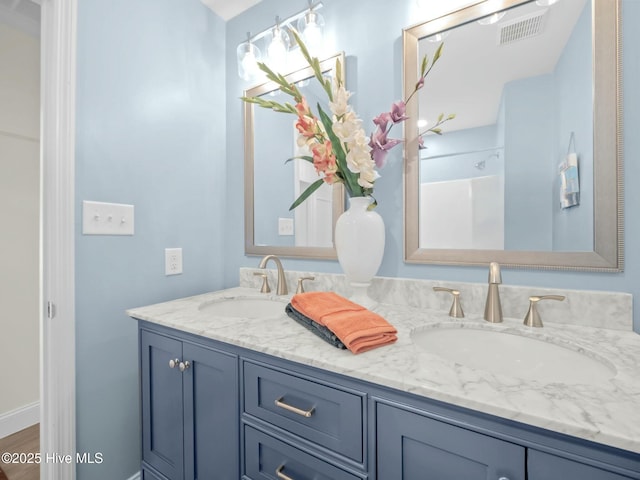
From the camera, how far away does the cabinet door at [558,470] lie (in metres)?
0.45

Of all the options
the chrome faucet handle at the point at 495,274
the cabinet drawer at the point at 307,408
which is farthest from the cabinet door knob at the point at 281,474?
the chrome faucet handle at the point at 495,274

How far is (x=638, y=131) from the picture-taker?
2.72 feet

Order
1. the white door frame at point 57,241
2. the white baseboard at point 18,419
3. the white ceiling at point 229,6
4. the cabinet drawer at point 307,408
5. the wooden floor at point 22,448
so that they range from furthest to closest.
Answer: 1. the white baseboard at point 18,419
2. the white ceiling at point 229,6
3. the wooden floor at point 22,448
4. the white door frame at point 57,241
5. the cabinet drawer at point 307,408

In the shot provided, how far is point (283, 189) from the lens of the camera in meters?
1.49

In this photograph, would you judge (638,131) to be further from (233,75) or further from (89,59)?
(89,59)

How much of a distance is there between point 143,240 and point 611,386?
1545mm

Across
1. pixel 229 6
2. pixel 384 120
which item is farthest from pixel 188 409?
pixel 229 6

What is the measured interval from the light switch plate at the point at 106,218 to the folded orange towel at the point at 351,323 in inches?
33.6

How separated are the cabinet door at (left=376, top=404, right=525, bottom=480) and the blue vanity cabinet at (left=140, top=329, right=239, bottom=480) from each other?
1.47 feet

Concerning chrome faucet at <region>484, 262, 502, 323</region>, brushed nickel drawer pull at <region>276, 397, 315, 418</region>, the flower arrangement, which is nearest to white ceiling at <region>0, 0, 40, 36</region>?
the flower arrangement

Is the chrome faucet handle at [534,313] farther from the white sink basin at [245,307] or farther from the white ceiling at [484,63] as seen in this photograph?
the white sink basin at [245,307]

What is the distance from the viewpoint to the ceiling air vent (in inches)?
37.8

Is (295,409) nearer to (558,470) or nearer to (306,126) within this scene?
(558,470)

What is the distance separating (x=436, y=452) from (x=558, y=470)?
185mm
